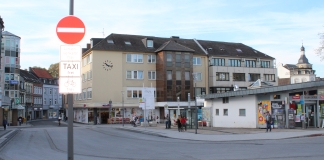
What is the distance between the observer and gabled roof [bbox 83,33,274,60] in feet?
210

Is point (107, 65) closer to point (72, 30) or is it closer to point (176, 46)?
point (176, 46)

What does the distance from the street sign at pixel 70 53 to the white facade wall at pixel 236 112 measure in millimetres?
32146

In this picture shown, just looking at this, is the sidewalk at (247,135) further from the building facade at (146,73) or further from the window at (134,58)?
the window at (134,58)

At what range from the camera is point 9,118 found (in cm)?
6712

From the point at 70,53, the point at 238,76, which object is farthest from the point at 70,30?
the point at 238,76

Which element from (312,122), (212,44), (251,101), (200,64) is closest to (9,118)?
(200,64)

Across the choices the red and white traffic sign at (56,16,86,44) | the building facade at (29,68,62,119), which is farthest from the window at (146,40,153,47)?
the red and white traffic sign at (56,16,86,44)

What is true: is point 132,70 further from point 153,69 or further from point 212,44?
point 212,44

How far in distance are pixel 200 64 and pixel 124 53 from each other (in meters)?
14.5

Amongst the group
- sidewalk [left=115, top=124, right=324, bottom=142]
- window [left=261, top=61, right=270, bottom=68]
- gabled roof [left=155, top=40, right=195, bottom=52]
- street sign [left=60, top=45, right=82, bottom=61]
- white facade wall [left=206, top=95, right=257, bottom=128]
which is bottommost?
sidewalk [left=115, top=124, right=324, bottom=142]

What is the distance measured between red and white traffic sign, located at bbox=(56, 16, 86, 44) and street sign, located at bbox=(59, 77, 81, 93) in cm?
64

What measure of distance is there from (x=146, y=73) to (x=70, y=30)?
194 ft

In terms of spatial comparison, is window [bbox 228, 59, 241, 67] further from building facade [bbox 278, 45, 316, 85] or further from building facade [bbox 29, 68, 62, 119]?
building facade [bbox 29, 68, 62, 119]

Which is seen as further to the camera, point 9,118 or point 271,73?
point 271,73
